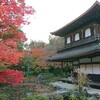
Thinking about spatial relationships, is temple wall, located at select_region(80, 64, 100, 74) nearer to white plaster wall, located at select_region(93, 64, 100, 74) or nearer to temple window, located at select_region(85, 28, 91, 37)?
white plaster wall, located at select_region(93, 64, 100, 74)

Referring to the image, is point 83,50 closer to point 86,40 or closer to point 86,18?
point 86,40

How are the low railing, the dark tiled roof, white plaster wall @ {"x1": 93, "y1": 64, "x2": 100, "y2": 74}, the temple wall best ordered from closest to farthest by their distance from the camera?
the dark tiled roof, white plaster wall @ {"x1": 93, "y1": 64, "x2": 100, "y2": 74}, the temple wall, the low railing

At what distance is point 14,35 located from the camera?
42.0 feet

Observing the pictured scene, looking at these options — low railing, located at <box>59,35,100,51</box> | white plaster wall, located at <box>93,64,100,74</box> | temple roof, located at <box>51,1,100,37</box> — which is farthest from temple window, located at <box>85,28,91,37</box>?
white plaster wall, located at <box>93,64,100,74</box>

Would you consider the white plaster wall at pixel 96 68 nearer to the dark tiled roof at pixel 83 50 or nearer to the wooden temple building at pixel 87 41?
the wooden temple building at pixel 87 41

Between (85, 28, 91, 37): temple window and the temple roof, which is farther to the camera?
(85, 28, 91, 37): temple window

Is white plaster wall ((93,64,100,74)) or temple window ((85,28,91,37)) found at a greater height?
temple window ((85,28,91,37))

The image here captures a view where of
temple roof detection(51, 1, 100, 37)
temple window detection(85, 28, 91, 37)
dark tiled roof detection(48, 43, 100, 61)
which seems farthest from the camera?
temple window detection(85, 28, 91, 37)

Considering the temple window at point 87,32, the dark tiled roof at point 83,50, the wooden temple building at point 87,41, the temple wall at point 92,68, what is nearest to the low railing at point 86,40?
the wooden temple building at point 87,41

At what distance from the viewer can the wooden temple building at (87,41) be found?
1983 centimetres

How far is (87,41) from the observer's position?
910 inches

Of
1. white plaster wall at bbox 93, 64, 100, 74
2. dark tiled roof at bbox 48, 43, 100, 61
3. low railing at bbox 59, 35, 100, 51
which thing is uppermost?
low railing at bbox 59, 35, 100, 51

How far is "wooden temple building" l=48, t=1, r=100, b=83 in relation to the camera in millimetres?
19828

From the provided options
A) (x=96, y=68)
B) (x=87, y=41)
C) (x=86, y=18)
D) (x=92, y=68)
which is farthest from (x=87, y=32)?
(x=96, y=68)
